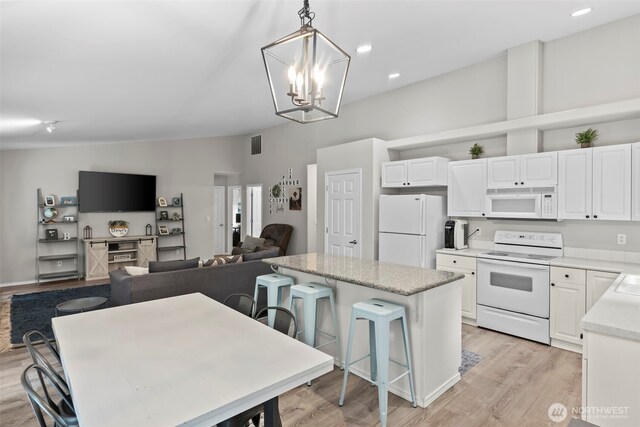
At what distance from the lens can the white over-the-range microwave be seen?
384cm

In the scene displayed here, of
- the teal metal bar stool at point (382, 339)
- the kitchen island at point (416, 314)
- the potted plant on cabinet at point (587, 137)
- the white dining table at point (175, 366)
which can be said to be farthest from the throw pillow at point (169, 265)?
the potted plant on cabinet at point (587, 137)

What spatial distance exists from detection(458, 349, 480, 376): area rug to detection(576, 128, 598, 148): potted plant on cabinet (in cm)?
250

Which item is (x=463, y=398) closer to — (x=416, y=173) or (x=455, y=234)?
(x=455, y=234)

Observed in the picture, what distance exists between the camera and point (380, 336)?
2359mm

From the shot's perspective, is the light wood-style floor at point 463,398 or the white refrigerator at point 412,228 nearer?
the light wood-style floor at point 463,398

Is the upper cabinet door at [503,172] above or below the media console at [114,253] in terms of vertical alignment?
above

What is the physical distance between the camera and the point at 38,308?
4.86m

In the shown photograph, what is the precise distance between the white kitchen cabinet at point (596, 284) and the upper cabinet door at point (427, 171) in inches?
78.0

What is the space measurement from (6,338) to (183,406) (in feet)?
13.2

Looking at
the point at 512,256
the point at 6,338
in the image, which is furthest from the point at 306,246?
the point at 6,338

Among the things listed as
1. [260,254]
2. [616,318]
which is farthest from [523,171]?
[260,254]

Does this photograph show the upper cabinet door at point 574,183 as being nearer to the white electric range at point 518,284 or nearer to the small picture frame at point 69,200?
the white electric range at point 518,284

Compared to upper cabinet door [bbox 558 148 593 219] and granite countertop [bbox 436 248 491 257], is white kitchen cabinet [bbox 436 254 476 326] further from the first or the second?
upper cabinet door [bbox 558 148 593 219]

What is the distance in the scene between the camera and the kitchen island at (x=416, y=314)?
2516 mm
